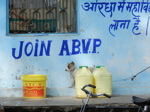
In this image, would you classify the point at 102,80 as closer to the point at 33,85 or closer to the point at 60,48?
the point at 60,48

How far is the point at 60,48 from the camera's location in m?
8.65

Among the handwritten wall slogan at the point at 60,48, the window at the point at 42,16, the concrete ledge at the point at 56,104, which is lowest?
the concrete ledge at the point at 56,104

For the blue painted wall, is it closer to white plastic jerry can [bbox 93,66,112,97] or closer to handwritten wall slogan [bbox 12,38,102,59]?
handwritten wall slogan [bbox 12,38,102,59]

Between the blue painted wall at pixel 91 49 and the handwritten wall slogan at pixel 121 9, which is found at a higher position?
the handwritten wall slogan at pixel 121 9

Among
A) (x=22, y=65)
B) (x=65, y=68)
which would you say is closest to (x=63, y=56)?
(x=65, y=68)

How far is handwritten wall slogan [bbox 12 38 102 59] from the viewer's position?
28.2 ft

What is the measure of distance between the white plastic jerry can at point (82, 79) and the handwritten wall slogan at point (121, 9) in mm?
988

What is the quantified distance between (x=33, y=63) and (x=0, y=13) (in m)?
1.13

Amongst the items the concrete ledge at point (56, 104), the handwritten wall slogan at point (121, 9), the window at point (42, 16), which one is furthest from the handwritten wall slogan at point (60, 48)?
the concrete ledge at point (56, 104)

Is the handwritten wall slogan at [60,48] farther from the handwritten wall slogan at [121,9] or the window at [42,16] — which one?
the handwritten wall slogan at [121,9]

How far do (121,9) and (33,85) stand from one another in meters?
2.26

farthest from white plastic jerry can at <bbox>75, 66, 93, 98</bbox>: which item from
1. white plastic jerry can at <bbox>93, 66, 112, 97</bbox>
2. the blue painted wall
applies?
the blue painted wall

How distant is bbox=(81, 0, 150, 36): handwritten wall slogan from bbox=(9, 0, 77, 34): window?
1.28 ft

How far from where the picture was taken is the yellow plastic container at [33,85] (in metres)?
8.22
